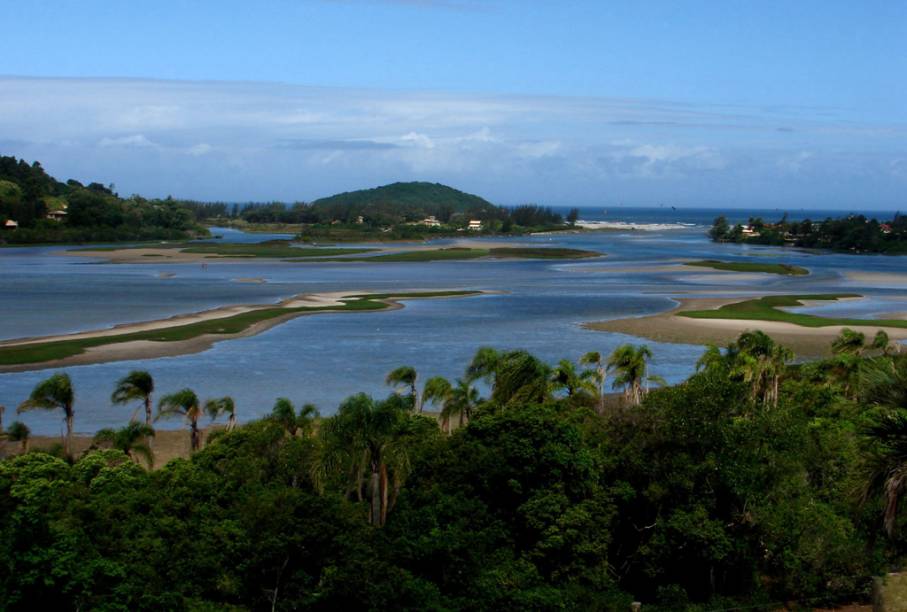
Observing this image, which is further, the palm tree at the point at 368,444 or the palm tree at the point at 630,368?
the palm tree at the point at 630,368

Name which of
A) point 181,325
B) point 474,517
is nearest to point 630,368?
point 474,517

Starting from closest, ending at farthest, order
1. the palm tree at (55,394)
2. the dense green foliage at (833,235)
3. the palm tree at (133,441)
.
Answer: the palm tree at (133,441), the palm tree at (55,394), the dense green foliage at (833,235)

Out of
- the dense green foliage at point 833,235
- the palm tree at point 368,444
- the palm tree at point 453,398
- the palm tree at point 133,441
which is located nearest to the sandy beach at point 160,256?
the dense green foliage at point 833,235

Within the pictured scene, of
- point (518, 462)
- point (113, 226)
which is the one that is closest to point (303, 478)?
point (518, 462)

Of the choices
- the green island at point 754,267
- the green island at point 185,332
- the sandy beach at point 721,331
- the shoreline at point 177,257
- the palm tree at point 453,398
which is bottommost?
the sandy beach at point 721,331

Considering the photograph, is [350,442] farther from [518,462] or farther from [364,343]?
[364,343]

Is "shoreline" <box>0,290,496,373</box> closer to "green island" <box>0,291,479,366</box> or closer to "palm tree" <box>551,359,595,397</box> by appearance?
"green island" <box>0,291,479,366</box>

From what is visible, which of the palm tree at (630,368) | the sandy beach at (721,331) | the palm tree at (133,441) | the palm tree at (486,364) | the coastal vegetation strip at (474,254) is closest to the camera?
the palm tree at (133,441)

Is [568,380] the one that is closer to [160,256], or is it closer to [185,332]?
[185,332]

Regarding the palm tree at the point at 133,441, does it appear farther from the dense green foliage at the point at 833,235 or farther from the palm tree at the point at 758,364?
the dense green foliage at the point at 833,235
